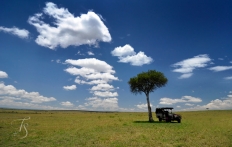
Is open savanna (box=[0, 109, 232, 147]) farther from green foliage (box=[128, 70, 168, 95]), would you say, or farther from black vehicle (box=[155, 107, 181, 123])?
green foliage (box=[128, 70, 168, 95])

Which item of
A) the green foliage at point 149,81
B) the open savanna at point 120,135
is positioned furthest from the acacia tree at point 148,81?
the open savanna at point 120,135

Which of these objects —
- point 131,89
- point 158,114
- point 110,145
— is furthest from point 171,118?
point 110,145

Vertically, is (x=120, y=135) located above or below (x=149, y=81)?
below

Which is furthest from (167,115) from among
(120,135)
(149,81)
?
Result: (120,135)

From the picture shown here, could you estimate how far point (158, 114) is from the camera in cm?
4431

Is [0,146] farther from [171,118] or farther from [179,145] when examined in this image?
[171,118]

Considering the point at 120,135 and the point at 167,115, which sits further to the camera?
the point at 167,115

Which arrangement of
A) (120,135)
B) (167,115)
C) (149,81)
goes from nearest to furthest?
(120,135)
(167,115)
(149,81)

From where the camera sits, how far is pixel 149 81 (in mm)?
47531

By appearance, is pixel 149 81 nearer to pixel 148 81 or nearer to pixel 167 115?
pixel 148 81

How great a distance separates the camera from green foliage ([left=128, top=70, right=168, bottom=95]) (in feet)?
155

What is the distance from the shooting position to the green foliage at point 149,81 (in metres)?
47.1

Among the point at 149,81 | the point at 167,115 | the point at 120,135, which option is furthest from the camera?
the point at 149,81

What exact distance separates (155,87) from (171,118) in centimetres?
1029
